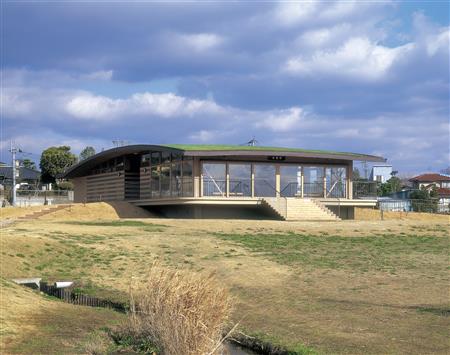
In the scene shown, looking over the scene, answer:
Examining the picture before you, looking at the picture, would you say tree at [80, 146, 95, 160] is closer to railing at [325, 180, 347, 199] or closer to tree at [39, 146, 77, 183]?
tree at [39, 146, 77, 183]

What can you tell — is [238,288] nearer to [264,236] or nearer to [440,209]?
[264,236]

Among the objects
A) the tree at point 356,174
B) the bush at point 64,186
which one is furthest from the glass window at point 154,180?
the bush at point 64,186

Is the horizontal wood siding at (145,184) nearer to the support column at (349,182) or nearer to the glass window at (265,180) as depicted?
the glass window at (265,180)

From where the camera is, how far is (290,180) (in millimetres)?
41500

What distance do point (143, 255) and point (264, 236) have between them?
7349 mm

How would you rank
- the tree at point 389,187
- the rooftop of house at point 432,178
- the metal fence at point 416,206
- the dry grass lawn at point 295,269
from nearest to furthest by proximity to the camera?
1. the dry grass lawn at point 295,269
2. the metal fence at point 416,206
3. the tree at point 389,187
4. the rooftop of house at point 432,178

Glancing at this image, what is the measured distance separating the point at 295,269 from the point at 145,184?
87.0ft

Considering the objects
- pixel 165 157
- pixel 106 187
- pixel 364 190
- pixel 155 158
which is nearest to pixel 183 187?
pixel 165 157

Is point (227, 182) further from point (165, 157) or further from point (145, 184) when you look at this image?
point (145, 184)

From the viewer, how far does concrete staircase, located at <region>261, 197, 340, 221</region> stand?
37375 mm

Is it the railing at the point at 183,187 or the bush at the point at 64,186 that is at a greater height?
the bush at the point at 64,186

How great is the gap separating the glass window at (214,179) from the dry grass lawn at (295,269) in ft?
24.4

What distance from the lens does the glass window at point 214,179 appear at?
39.1m

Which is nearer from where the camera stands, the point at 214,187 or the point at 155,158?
the point at 214,187
